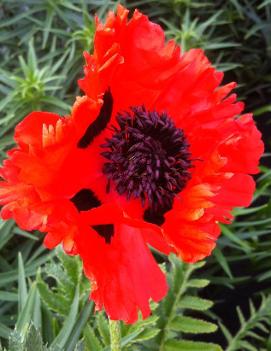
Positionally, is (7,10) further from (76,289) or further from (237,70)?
(76,289)

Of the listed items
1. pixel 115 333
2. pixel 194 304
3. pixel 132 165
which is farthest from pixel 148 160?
pixel 194 304

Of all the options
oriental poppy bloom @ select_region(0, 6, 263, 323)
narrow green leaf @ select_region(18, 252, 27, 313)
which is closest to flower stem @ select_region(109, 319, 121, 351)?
oriental poppy bloom @ select_region(0, 6, 263, 323)

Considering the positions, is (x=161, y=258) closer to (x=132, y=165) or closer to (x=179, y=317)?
(x=179, y=317)

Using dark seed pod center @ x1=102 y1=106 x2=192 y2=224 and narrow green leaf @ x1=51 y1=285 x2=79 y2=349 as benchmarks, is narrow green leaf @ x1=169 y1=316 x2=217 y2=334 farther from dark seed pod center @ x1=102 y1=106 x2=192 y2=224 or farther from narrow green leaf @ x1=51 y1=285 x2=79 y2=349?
dark seed pod center @ x1=102 y1=106 x2=192 y2=224

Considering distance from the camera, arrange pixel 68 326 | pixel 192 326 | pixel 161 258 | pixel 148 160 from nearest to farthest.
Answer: pixel 148 160, pixel 68 326, pixel 192 326, pixel 161 258

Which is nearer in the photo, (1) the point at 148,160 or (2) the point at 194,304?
(1) the point at 148,160

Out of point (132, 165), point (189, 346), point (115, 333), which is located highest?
point (132, 165)

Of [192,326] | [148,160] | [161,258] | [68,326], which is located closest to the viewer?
[148,160]
